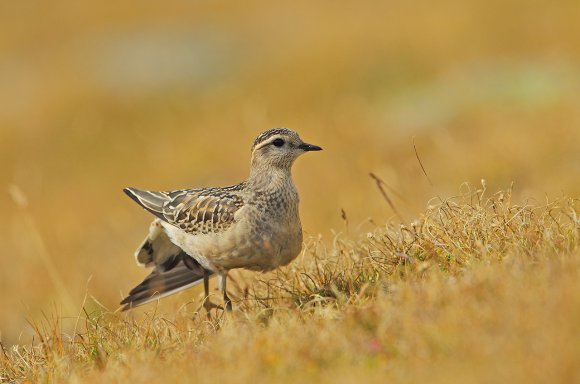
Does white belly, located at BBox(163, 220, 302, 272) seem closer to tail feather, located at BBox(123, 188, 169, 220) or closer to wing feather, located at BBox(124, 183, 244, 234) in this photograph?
wing feather, located at BBox(124, 183, 244, 234)

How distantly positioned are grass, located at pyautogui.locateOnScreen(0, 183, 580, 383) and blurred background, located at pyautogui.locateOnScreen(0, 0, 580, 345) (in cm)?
119

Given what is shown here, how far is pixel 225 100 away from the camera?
1119 inches

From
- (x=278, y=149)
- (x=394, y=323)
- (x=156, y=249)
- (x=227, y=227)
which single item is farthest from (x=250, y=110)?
(x=394, y=323)

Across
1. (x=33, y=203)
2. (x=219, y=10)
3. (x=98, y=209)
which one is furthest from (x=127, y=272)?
(x=219, y=10)

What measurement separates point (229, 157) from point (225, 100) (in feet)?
25.8

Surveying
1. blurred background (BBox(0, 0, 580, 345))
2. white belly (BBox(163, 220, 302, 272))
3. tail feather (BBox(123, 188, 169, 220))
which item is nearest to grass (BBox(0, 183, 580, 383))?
white belly (BBox(163, 220, 302, 272))

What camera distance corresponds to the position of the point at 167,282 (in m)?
9.38

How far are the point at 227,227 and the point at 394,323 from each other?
290 centimetres

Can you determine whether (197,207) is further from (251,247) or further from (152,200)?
(251,247)

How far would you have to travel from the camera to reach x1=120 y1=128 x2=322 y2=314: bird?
819cm

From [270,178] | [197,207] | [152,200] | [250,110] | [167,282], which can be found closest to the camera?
[270,178]

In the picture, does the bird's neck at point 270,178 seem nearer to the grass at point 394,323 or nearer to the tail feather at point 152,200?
the grass at point 394,323

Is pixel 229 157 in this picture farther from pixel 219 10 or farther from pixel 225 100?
pixel 219 10

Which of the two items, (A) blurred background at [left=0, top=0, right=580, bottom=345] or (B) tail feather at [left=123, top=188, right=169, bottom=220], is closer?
(B) tail feather at [left=123, top=188, right=169, bottom=220]
